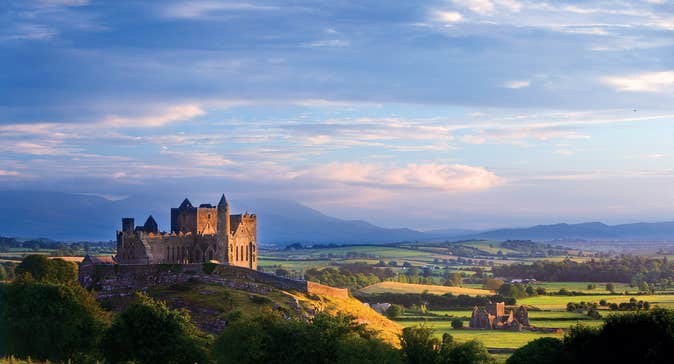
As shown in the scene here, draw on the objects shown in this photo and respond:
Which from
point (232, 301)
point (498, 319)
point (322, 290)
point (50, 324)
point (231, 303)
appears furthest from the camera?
point (498, 319)

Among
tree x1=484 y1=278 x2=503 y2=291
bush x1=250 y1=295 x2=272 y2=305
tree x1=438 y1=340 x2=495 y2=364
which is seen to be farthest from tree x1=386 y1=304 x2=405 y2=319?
tree x1=438 y1=340 x2=495 y2=364

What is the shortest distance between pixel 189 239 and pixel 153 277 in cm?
1155

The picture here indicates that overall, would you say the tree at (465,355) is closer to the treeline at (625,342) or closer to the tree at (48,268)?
the treeline at (625,342)

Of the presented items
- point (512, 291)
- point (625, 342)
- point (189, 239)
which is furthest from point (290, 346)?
point (512, 291)

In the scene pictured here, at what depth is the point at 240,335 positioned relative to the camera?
62812mm

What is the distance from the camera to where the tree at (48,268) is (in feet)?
323

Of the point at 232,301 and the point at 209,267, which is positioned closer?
the point at 232,301

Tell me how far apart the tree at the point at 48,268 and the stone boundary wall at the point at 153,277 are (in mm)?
3671

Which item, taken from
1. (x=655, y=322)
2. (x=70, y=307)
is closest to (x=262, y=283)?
(x=70, y=307)

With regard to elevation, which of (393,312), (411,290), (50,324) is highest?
(50,324)

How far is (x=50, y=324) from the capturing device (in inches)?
2717

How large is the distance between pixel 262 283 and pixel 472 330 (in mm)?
36379

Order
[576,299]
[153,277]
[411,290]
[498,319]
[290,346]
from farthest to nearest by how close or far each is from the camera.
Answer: [411,290], [576,299], [498,319], [153,277], [290,346]

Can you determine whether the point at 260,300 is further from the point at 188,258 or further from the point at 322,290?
the point at 188,258
